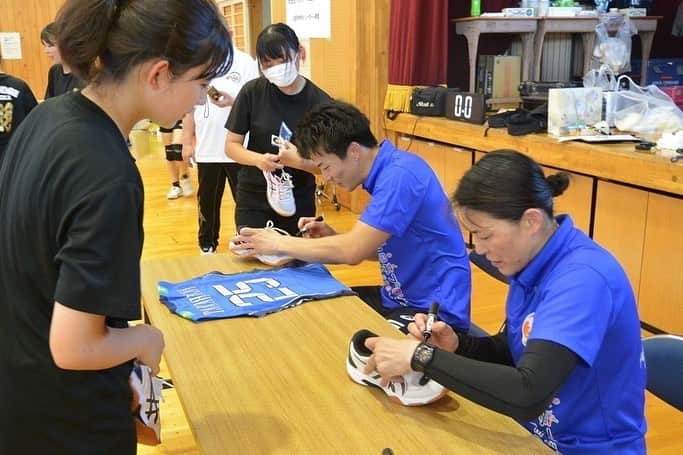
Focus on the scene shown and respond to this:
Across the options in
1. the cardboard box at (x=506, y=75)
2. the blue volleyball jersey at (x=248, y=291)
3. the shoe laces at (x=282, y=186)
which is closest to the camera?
the blue volleyball jersey at (x=248, y=291)

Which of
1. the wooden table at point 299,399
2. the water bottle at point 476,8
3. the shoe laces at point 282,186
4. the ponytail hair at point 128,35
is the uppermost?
the water bottle at point 476,8

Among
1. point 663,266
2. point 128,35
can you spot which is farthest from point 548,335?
point 663,266

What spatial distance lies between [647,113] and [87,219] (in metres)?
3.32

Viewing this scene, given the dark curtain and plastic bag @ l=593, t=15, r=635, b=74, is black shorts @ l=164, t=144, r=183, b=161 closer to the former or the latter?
the dark curtain

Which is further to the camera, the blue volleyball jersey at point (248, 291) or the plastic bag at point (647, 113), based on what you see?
the plastic bag at point (647, 113)

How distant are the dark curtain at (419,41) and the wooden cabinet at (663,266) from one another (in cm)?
212

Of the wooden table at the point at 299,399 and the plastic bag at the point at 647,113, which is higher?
the plastic bag at the point at 647,113

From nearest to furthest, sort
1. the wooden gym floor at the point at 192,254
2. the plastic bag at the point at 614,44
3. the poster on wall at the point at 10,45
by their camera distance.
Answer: the wooden gym floor at the point at 192,254 → the plastic bag at the point at 614,44 → the poster on wall at the point at 10,45

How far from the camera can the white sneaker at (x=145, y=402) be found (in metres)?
1.09

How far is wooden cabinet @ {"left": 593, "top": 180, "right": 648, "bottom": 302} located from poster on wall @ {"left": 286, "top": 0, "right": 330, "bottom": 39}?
300 centimetres

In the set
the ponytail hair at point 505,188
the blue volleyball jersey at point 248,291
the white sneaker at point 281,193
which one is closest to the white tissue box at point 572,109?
the white sneaker at point 281,193

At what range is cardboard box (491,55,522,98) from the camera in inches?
193

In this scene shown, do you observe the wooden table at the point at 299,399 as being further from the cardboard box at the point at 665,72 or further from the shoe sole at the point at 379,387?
the cardboard box at the point at 665,72

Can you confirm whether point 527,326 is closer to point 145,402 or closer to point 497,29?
point 145,402
